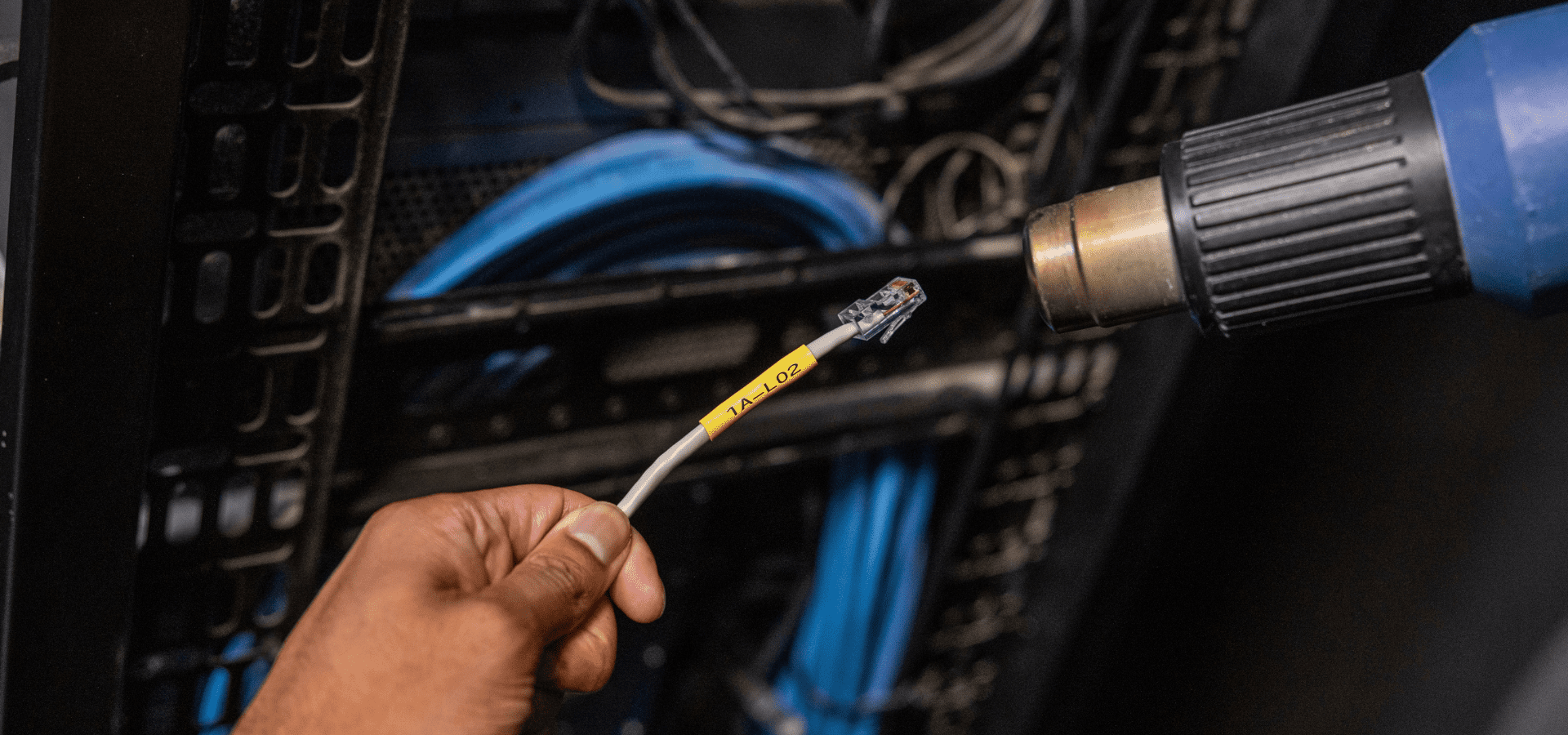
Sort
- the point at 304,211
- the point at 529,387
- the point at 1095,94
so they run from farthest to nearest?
the point at 1095,94
the point at 529,387
the point at 304,211

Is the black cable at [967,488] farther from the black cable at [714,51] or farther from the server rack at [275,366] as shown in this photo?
the black cable at [714,51]

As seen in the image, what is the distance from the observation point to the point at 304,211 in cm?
58

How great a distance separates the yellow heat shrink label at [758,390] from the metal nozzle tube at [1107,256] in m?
0.11

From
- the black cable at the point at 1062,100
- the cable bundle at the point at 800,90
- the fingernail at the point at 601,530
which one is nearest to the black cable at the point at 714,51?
the cable bundle at the point at 800,90

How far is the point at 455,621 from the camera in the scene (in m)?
0.41

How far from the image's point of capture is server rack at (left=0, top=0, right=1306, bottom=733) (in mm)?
507

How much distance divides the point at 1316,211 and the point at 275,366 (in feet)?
1.79

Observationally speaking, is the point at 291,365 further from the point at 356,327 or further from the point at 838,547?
the point at 838,547

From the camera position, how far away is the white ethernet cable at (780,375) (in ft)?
1.52

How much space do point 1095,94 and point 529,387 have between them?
528 millimetres

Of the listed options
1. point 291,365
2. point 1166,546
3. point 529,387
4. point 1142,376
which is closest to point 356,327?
point 291,365

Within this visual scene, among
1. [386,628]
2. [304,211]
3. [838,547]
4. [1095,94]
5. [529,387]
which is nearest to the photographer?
[386,628]

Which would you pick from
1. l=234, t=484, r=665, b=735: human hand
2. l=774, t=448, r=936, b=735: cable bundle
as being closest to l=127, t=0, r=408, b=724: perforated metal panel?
l=234, t=484, r=665, b=735: human hand

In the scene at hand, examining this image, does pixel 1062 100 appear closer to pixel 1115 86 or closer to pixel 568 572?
pixel 1115 86
